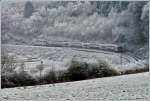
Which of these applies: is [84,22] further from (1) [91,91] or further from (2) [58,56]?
(1) [91,91]

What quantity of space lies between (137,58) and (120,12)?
463 mm

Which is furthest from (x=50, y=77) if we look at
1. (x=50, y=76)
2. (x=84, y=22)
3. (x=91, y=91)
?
(x=84, y=22)

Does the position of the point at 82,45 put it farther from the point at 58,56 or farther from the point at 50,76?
the point at 50,76

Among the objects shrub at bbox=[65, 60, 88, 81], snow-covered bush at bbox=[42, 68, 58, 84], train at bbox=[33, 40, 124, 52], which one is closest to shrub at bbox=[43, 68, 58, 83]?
snow-covered bush at bbox=[42, 68, 58, 84]

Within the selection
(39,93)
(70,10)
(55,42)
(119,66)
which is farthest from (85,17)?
(39,93)

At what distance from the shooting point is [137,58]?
10.5 ft

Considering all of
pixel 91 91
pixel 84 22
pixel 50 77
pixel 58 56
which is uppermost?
pixel 84 22

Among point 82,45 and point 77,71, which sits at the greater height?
point 82,45

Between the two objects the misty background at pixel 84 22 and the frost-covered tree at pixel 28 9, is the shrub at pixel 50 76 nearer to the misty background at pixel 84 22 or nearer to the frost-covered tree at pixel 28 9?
the misty background at pixel 84 22

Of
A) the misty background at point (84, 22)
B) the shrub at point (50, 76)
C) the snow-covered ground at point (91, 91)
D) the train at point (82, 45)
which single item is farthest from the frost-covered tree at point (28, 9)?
the snow-covered ground at point (91, 91)

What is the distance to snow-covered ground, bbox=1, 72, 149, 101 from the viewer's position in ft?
10.0

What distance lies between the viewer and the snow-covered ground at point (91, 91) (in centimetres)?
305

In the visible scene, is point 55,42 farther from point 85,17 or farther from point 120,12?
point 120,12

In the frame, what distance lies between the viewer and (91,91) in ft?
10.2
